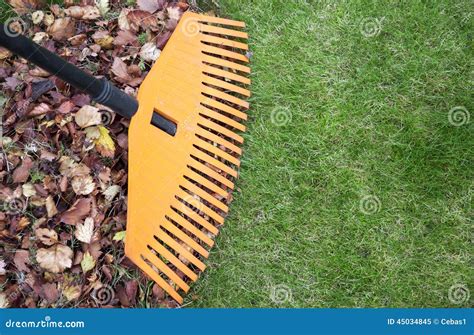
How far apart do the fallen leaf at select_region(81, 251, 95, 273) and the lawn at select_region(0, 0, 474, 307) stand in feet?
1.69

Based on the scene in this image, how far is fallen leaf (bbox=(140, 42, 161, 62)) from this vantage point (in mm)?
2699

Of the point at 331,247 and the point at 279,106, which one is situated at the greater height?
the point at 279,106

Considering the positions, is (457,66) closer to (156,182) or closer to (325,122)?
(325,122)

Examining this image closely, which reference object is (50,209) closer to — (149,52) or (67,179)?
(67,179)

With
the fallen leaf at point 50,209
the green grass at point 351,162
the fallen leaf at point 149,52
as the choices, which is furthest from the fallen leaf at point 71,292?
the fallen leaf at point 149,52

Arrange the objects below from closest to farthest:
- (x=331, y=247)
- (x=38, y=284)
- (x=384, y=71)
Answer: (x=38, y=284) → (x=331, y=247) → (x=384, y=71)

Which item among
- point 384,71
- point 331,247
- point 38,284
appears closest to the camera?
point 38,284

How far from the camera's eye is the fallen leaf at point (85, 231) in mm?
2422

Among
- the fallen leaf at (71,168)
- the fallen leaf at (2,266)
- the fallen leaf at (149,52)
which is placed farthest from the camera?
the fallen leaf at (149,52)

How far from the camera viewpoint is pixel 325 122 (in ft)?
9.10

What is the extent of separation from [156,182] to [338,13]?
138 centimetres

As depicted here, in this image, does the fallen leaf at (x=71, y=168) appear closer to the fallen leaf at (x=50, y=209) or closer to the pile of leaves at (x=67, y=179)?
the pile of leaves at (x=67, y=179)

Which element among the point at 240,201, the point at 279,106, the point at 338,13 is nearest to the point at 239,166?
the point at 240,201

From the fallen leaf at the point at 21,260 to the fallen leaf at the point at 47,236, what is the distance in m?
0.09
